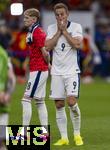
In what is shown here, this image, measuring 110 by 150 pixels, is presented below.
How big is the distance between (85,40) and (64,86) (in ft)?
60.7

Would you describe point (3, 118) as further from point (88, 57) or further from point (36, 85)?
point (88, 57)

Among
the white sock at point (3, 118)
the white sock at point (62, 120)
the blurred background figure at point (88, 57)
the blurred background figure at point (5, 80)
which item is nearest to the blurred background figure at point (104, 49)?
the blurred background figure at point (88, 57)

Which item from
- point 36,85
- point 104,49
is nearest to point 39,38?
point 36,85

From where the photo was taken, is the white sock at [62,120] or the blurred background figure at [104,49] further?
the blurred background figure at [104,49]

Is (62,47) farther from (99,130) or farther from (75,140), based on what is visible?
(99,130)

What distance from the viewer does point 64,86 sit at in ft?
46.4

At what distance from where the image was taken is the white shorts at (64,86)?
14.0 metres

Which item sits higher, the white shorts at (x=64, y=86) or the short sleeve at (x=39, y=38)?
the short sleeve at (x=39, y=38)

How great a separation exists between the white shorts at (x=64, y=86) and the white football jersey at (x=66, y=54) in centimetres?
9

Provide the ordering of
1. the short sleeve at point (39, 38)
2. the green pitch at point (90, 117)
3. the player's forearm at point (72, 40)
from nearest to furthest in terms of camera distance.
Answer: the player's forearm at point (72, 40), the short sleeve at point (39, 38), the green pitch at point (90, 117)

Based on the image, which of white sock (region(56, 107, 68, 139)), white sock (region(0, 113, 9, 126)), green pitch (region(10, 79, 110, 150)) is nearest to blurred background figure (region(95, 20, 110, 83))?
green pitch (region(10, 79, 110, 150))

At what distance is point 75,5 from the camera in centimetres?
3759

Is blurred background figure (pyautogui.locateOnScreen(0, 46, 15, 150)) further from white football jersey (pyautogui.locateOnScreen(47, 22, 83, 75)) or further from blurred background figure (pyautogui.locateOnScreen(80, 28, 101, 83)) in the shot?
blurred background figure (pyautogui.locateOnScreen(80, 28, 101, 83))

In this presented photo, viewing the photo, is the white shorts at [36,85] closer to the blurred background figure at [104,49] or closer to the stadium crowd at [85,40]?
the stadium crowd at [85,40]
